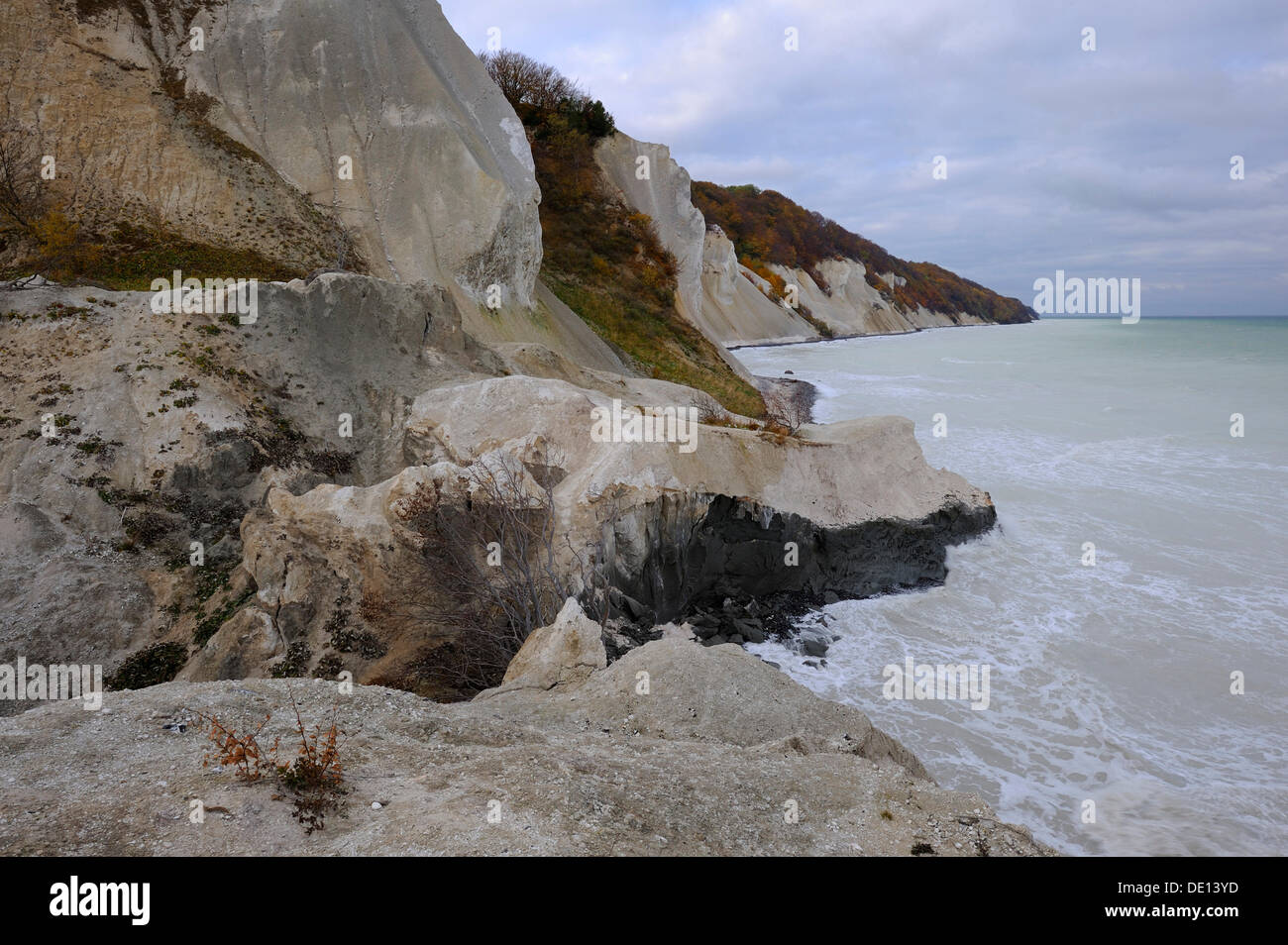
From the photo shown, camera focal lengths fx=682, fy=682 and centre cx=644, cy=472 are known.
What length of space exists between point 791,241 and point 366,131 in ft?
265

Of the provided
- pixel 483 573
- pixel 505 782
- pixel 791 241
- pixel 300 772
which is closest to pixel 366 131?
pixel 483 573

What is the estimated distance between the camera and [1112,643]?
13.8 metres

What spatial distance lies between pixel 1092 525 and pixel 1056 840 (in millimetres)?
13839

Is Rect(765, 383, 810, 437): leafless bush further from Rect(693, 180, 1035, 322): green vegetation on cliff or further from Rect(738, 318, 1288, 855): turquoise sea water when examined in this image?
Rect(693, 180, 1035, 322): green vegetation on cliff

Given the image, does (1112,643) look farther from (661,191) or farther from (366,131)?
(661,191)

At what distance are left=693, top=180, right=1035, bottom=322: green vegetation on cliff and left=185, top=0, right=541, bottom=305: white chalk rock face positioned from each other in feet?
186

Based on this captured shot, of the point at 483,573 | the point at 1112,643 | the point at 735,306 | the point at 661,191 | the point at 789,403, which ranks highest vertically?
the point at 661,191

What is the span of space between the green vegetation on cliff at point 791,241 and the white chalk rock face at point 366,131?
186 ft

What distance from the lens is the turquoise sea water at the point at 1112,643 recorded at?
980 centimetres

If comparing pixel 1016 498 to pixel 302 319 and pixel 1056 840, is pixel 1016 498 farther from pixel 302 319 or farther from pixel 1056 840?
pixel 302 319

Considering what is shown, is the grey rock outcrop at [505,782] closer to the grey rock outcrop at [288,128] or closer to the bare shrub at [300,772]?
the bare shrub at [300,772]

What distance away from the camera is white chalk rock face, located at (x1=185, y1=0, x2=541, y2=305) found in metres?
24.8

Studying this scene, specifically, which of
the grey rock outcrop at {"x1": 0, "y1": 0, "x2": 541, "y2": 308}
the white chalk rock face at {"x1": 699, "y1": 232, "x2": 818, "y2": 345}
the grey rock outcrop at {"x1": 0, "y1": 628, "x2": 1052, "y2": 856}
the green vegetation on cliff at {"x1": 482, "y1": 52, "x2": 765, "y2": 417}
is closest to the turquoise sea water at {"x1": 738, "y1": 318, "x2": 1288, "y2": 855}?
the grey rock outcrop at {"x1": 0, "y1": 628, "x2": 1052, "y2": 856}

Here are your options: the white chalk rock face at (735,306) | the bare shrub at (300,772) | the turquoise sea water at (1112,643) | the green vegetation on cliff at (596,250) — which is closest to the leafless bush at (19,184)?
the bare shrub at (300,772)
